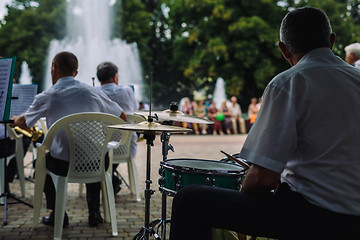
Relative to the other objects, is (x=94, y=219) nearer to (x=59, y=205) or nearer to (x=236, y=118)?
(x=59, y=205)

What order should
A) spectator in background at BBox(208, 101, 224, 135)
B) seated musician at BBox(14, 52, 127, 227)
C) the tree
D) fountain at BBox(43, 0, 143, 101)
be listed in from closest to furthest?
seated musician at BBox(14, 52, 127, 227) < spectator in background at BBox(208, 101, 224, 135) < fountain at BBox(43, 0, 143, 101) < the tree

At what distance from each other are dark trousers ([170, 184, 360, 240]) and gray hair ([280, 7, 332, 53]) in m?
0.71

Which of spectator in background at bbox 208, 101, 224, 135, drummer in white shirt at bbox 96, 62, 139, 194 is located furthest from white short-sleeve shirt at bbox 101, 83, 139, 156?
spectator in background at bbox 208, 101, 224, 135

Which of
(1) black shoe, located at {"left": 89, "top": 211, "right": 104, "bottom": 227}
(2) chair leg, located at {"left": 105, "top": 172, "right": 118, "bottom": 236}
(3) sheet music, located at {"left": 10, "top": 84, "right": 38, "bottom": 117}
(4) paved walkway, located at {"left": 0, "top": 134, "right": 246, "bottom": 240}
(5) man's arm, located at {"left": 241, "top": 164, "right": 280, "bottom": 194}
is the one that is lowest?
(4) paved walkway, located at {"left": 0, "top": 134, "right": 246, "bottom": 240}

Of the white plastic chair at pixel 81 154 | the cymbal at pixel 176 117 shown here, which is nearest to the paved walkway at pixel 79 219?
the white plastic chair at pixel 81 154

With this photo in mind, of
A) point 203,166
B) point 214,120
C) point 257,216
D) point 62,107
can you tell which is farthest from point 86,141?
point 214,120

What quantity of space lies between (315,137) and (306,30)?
1.78 feet

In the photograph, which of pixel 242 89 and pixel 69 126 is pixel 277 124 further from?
pixel 242 89

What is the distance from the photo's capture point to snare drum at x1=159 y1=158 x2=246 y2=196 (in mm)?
2965

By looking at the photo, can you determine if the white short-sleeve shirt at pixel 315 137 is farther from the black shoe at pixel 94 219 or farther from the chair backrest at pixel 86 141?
the black shoe at pixel 94 219

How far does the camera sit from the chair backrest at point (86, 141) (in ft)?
13.6

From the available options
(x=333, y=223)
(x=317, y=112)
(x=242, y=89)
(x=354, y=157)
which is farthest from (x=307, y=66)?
(x=242, y=89)

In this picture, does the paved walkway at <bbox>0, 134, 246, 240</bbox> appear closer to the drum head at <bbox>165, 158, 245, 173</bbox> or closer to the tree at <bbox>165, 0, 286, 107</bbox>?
the drum head at <bbox>165, 158, 245, 173</bbox>

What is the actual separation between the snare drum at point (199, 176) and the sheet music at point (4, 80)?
1.98 metres
